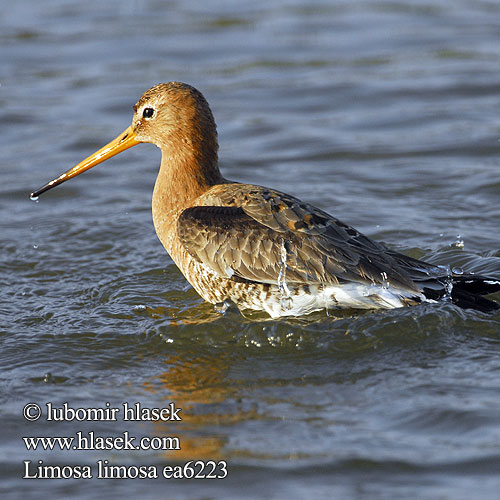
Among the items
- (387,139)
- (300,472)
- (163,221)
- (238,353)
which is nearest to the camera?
(300,472)

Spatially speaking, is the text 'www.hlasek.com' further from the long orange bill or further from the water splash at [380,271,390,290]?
the long orange bill

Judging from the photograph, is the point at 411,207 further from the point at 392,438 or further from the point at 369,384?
the point at 392,438

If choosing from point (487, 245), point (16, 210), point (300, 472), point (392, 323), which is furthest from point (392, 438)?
point (16, 210)

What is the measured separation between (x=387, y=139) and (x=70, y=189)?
3983mm

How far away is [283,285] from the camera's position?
668cm

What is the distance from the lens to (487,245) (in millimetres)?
8242

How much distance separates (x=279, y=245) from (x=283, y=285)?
0.98 ft

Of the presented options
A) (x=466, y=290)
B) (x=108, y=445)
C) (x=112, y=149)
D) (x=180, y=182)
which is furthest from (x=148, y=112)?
(x=108, y=445)

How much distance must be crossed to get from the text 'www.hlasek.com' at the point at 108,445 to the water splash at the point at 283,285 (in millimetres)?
1385

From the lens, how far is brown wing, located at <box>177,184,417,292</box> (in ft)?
21.6

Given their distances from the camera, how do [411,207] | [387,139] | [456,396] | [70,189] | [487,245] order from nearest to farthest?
[456,396] < [487,245] < [411,207] < [70,189] < [387,139]

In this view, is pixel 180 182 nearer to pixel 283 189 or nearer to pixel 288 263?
pixel 288 263

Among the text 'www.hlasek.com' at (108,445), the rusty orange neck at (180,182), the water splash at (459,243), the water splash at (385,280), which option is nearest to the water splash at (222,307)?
the rusty orange neck at (180,182)

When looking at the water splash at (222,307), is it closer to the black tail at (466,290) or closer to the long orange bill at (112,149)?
the black tail at (466,290)
